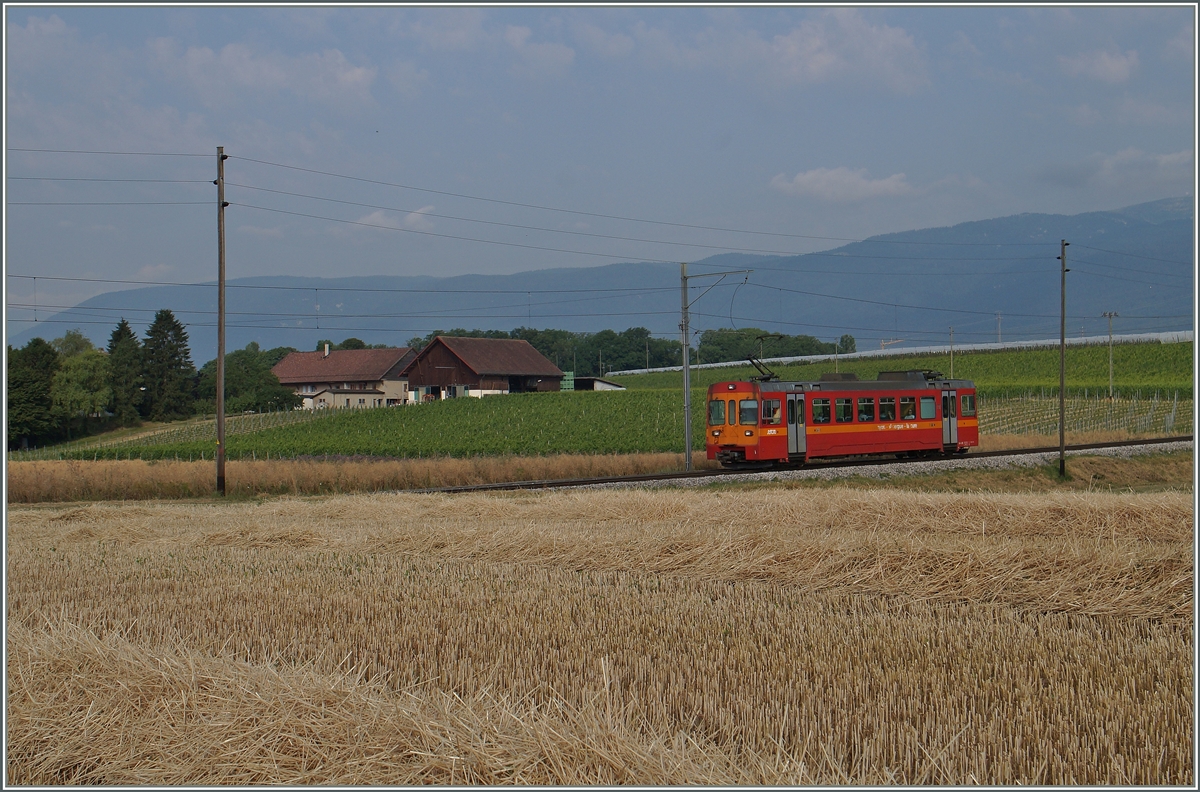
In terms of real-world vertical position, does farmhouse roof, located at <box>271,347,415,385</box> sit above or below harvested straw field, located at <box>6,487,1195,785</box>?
above

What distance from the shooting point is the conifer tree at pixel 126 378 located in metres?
85.7

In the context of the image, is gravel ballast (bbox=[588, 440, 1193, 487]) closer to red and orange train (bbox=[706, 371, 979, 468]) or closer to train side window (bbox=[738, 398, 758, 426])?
red and orange train (bbox=[706, 371, 979, 468])

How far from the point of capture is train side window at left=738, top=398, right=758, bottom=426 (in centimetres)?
3169

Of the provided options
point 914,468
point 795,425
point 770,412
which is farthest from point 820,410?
point 914,468

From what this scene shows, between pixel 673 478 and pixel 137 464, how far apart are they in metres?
17.7

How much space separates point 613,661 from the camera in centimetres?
674

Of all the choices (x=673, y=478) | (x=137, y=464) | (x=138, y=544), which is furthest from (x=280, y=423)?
(x=138, y=544)

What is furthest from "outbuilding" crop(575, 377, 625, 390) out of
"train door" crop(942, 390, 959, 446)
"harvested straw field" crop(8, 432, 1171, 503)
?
"harvested straw field" crop(8, 432, 1171, 503)

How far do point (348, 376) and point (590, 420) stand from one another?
189 ft

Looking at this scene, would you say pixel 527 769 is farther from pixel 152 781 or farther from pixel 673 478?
pixel 673 478

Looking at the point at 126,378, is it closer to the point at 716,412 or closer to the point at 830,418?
the point at 716,412

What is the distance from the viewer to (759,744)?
510cm

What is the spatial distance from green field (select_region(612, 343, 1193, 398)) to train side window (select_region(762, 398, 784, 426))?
149 ft

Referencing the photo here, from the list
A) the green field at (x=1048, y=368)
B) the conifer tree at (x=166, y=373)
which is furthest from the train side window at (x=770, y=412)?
the conifer tree at (x=166, y=373)
